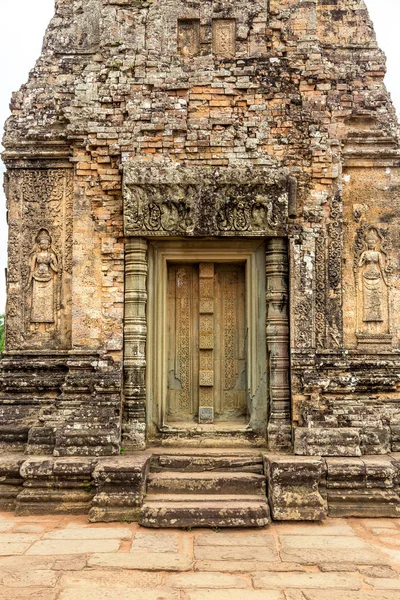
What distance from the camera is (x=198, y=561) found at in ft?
17.8

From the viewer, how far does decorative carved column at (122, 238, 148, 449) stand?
25.5ft

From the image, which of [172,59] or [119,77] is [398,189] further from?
[119,77]

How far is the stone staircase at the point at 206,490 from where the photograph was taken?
630 cm

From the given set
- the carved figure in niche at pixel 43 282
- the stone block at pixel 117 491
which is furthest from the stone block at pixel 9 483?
the carved figure in niche at pixel 43 282

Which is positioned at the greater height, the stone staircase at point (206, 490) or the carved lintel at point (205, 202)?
the carved lintel at point (205, 202)

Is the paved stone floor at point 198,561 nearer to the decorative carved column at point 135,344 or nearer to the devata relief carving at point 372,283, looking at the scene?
the decorative carved column at point 135,344

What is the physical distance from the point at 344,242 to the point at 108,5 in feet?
15.2

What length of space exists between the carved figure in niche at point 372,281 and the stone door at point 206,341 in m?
1.71

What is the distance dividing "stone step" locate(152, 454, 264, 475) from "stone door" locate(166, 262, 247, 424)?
106cm

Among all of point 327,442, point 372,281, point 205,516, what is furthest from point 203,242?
point 205,516

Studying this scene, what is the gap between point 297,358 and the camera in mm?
7816

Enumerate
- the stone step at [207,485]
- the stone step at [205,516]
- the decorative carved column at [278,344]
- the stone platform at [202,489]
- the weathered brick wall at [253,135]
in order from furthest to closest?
the weathered brick wall at [253,135] → the decorative carved column at [278,344] → the stone step at [207,485] → the stone platform at [202,489] → the stone step at [205,516]

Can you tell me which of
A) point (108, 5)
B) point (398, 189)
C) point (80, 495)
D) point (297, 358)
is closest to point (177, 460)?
point (80, 495)

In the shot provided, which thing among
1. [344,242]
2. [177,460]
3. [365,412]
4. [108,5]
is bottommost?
[177,460]
